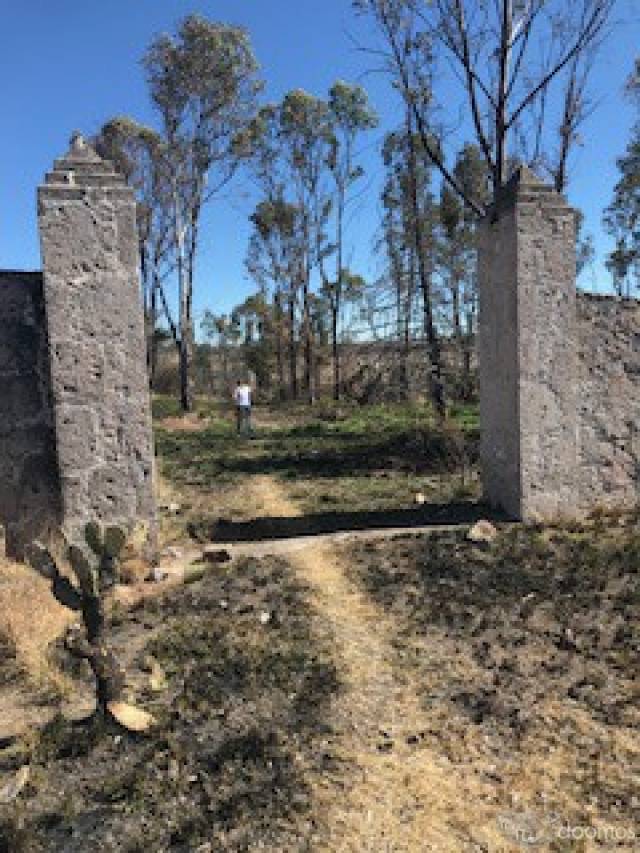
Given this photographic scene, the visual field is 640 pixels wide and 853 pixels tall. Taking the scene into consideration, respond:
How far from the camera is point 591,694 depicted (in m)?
3.75

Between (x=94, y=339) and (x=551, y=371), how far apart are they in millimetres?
4224

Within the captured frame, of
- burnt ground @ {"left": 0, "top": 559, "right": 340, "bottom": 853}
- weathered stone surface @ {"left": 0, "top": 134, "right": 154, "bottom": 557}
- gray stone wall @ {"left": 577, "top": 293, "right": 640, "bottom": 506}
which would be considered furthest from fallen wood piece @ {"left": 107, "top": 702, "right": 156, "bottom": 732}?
gray stone wall @ {"left": 577, "top": 293, "right": 640, "bottom": 506}

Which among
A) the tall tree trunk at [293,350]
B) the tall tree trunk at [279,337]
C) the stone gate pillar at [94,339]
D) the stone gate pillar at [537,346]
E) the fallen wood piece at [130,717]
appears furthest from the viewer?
the tall tree trunk at [279,337]

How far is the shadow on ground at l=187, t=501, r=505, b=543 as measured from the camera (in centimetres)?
705

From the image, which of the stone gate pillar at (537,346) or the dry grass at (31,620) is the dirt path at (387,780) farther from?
the stone gate pillar at (537,346)

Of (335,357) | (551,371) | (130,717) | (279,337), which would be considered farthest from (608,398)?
(279,337)

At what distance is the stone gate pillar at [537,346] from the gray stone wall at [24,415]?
424cm

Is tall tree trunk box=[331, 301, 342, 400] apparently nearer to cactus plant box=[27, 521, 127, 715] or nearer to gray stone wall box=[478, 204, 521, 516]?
gray stone wall box=[478, 204, 521, 516]

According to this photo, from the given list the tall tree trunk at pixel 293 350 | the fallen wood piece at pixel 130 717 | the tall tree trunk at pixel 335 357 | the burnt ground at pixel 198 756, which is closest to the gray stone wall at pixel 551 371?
the burnt ground at pixel 198 756

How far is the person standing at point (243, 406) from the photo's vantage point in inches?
637

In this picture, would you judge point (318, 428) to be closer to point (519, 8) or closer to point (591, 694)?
point (519, 8)

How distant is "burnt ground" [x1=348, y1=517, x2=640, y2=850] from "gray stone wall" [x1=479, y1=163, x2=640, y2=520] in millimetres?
632

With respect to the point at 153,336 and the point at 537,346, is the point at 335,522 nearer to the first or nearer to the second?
the point at 537,346

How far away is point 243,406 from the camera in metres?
16.5
